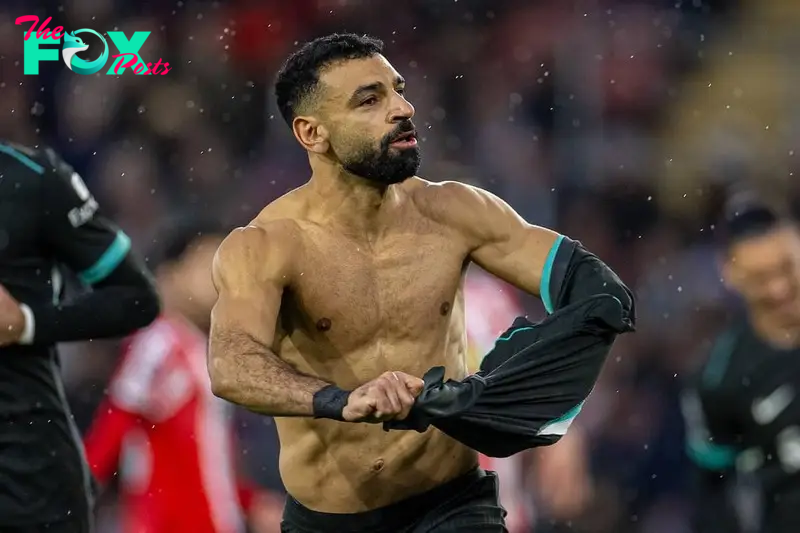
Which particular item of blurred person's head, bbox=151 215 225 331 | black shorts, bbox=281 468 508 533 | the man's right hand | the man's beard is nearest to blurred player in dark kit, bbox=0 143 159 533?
black shorts, bbox=281 468 508 533

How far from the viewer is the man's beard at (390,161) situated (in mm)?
4221

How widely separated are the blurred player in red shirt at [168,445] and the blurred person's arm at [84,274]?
145 cm

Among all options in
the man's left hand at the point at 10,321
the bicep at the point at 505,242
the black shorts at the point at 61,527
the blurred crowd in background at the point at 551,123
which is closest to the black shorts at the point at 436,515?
the bicep at the point at 505,242

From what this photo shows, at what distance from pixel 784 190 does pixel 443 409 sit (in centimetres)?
540

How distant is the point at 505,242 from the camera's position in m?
4.33

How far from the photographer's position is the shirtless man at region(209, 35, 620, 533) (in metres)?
4.24

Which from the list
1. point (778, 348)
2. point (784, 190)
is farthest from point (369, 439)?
point (784, 190)

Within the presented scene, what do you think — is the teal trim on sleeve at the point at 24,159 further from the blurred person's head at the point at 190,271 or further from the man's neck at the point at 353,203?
the blurred person's head at the point at 190,271

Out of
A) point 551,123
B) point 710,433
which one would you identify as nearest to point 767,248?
point 710,433

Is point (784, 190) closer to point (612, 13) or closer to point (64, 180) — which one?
point (612, 13)

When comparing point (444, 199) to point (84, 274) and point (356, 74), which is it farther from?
A: point (84, 274)

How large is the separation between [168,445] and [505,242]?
96.1 inches

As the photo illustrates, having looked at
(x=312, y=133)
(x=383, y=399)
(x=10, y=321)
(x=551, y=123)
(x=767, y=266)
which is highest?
(x=551, y=123)

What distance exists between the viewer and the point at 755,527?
5562mm
